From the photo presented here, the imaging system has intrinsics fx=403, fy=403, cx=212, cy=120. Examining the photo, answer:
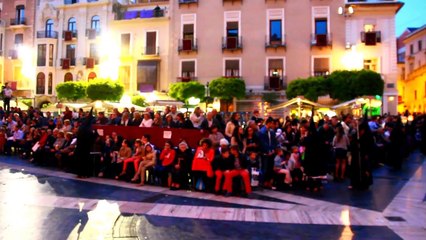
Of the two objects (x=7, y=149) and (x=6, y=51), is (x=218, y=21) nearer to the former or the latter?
(x=7, y=149)

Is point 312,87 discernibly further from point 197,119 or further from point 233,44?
point 197,119

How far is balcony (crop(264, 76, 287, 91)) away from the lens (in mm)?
31891

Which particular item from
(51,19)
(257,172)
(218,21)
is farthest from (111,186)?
(51,19)

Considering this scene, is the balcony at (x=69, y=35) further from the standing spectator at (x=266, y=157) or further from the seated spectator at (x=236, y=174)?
the seated spectator at (x=236, y=174)

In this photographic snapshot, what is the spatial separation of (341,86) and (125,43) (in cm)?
1944

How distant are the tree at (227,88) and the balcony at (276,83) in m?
2.39

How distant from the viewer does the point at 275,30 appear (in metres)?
32.9

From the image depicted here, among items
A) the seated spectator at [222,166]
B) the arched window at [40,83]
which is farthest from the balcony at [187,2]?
the seated spectator at [222,166]

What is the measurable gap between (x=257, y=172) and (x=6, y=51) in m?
40.8

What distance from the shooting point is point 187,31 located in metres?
34.5

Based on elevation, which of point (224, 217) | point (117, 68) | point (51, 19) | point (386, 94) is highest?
point (51, 19)

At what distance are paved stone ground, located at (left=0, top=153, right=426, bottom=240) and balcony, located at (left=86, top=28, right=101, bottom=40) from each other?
2873 centimetres

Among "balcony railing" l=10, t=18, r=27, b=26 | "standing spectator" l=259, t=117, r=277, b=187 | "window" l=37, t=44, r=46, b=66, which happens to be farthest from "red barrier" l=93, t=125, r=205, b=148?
"balcony railing" l=10, t=18, r=27, b=26

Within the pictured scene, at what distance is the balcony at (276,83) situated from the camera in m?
31.9
